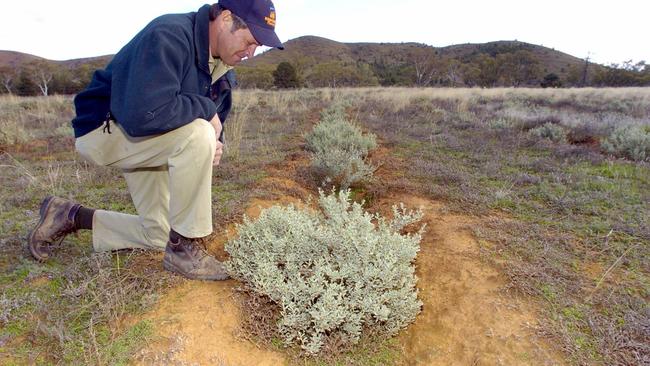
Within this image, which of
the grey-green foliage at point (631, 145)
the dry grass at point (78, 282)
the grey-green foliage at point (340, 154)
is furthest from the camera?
the grey-green foliage at point (631, 145)

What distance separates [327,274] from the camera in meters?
2.23

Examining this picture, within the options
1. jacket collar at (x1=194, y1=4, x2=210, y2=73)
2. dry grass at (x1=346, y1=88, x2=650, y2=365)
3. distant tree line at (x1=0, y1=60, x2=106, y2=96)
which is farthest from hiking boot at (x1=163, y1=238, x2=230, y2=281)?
distant tree line at (x1=0, y1=60, x2=106, y2=96)

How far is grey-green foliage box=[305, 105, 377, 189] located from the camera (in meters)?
4.64

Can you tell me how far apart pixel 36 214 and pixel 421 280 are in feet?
11.0

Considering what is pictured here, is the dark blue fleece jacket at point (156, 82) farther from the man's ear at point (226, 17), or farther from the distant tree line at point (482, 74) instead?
A: the distant tree line at point (482, 74)

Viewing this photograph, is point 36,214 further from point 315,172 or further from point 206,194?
point 315,172

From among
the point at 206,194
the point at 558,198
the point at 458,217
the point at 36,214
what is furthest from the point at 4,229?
the point at 558,198

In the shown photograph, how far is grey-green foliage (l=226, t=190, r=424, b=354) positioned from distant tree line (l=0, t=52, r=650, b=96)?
31682 mm

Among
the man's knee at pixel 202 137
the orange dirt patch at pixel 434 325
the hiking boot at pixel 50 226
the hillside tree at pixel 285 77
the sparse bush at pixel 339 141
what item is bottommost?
the orange dirt patch at pixel 434 325

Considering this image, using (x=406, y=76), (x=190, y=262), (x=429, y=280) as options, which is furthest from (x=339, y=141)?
(x=406, y=76)

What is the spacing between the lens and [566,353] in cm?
194

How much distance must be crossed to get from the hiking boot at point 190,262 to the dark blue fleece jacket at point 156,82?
74cm

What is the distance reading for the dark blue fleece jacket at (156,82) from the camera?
1979 mm

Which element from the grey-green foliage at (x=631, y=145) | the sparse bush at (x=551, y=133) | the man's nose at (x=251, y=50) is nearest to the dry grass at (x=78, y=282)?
the man's nose at (x=251, y=50)
